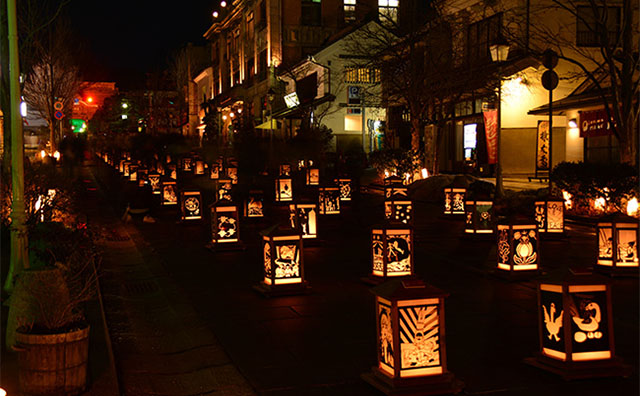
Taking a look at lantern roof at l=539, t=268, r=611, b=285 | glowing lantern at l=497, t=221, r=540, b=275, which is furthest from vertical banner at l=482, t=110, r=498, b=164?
lantern roof at l=539, t=268, r=611, b=285

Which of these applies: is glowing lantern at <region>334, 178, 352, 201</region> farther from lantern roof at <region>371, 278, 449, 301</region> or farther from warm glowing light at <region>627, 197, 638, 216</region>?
lantern roof at <region>371, 278, 449, 301</region>

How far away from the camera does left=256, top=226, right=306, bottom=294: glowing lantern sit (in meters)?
9.62

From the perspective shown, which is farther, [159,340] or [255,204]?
[255,204]

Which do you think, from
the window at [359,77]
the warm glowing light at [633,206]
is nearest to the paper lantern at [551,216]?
the warm glowing light at [633,206]

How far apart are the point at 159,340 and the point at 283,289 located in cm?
236

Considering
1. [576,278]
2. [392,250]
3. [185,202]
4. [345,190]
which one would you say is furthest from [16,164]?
[345,190]

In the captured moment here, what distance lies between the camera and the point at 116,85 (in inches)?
4547

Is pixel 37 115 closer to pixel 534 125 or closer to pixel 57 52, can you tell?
pixel 57 52

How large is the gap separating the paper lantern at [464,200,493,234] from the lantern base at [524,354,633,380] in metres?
8.69

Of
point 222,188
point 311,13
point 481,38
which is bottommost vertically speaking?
point 222,188

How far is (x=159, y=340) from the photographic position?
25.1ft

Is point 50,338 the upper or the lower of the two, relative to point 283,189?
lower

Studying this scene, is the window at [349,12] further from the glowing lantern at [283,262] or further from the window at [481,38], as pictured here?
the glowing lantern at [283,262]

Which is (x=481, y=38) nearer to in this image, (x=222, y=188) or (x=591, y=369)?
(x=222, y=188)
